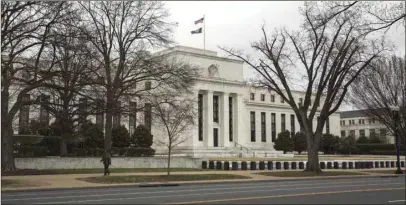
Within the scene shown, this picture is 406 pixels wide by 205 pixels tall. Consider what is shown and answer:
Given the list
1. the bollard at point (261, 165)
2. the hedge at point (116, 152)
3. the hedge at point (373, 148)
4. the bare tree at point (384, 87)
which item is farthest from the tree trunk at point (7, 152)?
the hedge at point (373, 148)

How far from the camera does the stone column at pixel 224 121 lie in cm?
7862

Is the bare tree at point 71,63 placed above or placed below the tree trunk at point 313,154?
above

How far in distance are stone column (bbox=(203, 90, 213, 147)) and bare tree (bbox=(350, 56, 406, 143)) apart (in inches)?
1454

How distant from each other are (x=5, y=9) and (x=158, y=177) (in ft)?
40.4

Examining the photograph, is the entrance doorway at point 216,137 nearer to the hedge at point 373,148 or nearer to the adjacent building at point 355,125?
the hedge at point 373,148

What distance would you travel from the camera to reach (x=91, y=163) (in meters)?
36.1

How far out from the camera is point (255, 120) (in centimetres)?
9688

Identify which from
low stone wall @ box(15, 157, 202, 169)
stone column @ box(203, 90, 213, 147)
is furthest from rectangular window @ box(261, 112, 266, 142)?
low stone wall @ box(15, 157, 202, 169)

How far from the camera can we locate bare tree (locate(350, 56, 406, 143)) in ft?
126

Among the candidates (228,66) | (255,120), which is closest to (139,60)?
(228,66)

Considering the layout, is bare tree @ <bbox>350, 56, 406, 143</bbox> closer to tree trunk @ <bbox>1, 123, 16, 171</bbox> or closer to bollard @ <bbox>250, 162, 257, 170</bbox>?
bollard @ <bbox>250, 162, 257, 170</bbox>

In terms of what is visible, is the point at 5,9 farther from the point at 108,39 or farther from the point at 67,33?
the point at 108,39

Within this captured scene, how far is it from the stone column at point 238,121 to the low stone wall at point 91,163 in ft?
130

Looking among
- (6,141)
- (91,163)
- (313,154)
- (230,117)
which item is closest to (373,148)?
(230,117)
